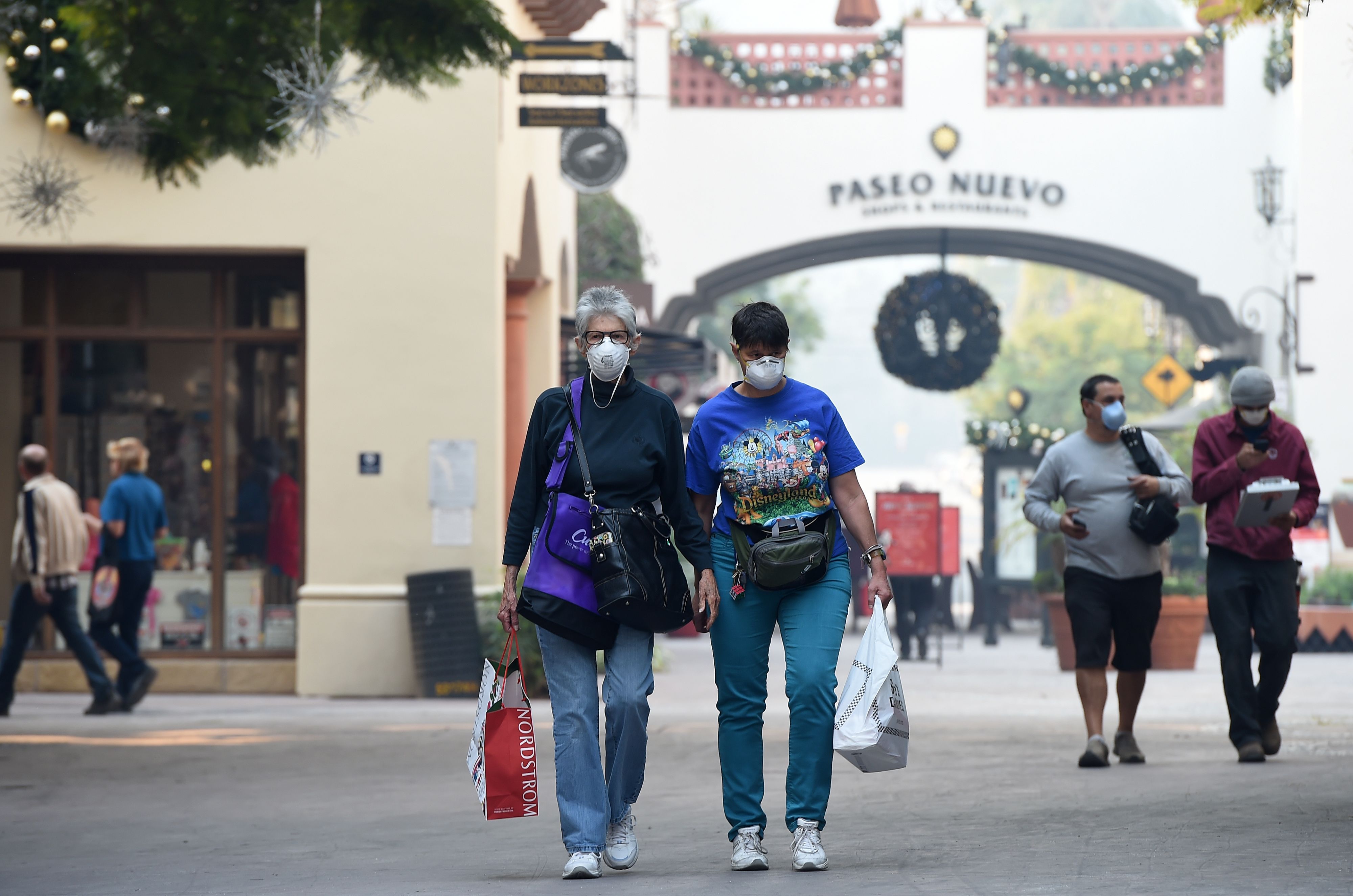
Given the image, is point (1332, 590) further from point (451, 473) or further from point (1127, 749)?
point (1127, 749)

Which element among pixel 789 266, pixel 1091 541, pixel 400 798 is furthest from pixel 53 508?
pixel 789 266

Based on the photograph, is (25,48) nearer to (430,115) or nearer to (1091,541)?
(430,115)

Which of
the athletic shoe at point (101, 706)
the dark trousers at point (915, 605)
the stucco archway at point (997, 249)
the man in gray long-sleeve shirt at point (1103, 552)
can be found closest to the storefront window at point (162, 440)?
the athletic shoe at point (101, 706)

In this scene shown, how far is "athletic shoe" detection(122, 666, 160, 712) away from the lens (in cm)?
1323

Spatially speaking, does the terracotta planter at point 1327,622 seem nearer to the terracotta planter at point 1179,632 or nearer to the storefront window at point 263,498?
the terracotta planter at point 1179,632

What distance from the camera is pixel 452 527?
1479 cm

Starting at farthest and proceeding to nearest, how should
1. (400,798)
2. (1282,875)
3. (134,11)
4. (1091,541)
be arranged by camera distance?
(134,11), (1091,541), (400,798), (1282,875)

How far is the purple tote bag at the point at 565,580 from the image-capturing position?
20.5 feet

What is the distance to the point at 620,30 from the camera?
24.3 meters

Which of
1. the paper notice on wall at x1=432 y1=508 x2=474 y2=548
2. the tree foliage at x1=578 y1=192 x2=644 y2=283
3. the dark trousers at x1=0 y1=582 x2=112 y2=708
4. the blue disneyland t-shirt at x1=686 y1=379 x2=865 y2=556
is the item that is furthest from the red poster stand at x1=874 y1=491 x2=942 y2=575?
the blue disneyland t-shirt at x1=686 y1=379 x2=865 y2=556

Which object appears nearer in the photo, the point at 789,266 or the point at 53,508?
the point at 53,508

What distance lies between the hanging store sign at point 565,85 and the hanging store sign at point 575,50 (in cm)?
16

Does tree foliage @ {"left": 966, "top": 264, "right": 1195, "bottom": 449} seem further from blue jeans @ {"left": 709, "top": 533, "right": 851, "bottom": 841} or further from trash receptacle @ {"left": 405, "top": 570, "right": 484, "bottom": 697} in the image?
blue jeans @ {"left": 709, "top": 533, "right": 851, "bottom": 841}

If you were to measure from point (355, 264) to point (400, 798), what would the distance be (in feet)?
21.7
